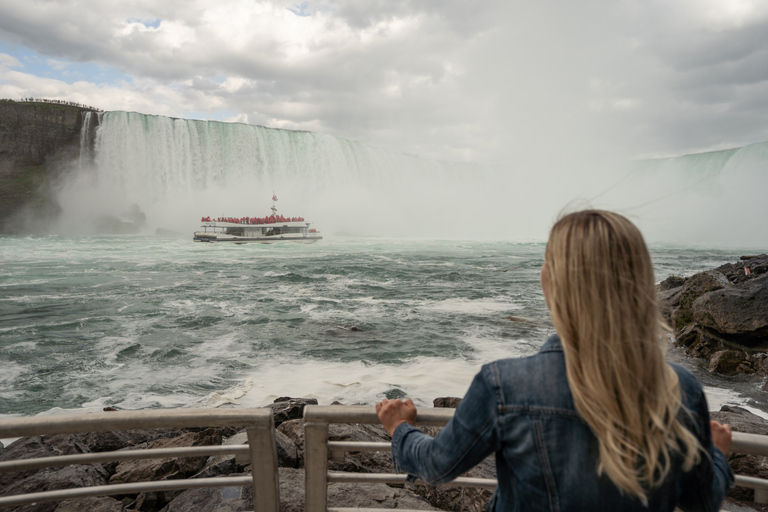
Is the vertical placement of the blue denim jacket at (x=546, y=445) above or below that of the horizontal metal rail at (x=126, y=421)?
above

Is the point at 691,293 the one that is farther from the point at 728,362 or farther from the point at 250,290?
the point at 250,290

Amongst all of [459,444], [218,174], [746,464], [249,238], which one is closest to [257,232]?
[249,238]

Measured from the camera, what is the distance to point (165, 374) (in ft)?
27.7

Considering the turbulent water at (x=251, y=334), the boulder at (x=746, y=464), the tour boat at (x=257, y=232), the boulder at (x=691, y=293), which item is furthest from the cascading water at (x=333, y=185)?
the boulder at (x=746, y=464)

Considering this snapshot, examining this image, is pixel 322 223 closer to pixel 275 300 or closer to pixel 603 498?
pixel 275 300

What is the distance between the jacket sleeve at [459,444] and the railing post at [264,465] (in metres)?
0.56

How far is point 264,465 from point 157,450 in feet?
1.20

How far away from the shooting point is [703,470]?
3.56 ft

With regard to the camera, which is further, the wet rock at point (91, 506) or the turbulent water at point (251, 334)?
the turbulent water at point (251, 334)

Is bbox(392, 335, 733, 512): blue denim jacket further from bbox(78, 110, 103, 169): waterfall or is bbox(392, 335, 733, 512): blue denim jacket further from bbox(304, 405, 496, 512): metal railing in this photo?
bbox(78, 110, 103, 169): waterfall

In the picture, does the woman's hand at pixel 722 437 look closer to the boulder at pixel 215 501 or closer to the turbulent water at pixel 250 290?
the turbulent water at pixel 250 290

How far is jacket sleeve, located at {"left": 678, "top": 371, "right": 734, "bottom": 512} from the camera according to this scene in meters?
1.06

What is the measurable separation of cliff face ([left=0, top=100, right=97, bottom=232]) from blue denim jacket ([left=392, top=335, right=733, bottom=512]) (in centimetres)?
6144

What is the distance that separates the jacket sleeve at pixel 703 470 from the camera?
1057mm
